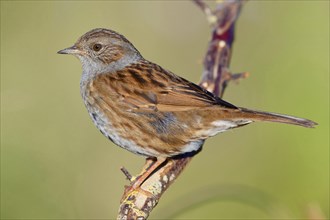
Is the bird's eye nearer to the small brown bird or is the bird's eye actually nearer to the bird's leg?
the small brown bird

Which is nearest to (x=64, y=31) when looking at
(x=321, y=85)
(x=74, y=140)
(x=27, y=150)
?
(x=74, y=140)

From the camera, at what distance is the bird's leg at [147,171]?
429 centimetres

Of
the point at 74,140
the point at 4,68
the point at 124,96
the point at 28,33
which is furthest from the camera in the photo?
the point at 28,33

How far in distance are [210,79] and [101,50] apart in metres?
0.84

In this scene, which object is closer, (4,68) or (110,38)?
(110,38)

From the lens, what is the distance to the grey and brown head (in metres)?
4.99

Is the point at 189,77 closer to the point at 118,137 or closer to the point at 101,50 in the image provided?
the point at 101,50

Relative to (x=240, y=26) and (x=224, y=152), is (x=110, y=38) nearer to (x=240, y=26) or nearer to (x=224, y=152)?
(x=224, y=152)

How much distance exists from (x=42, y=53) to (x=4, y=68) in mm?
523

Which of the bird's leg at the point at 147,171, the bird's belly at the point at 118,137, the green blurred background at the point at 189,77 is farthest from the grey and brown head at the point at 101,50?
the green blurred background at the point at 189,77

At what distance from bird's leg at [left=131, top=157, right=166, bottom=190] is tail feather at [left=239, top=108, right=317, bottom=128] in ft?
2.20

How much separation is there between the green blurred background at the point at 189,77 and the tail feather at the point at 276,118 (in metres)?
0.52

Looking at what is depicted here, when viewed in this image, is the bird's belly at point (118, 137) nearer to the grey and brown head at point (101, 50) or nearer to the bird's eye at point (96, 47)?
the grey and brown head at point (101, 50)

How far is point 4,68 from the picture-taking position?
677cm
